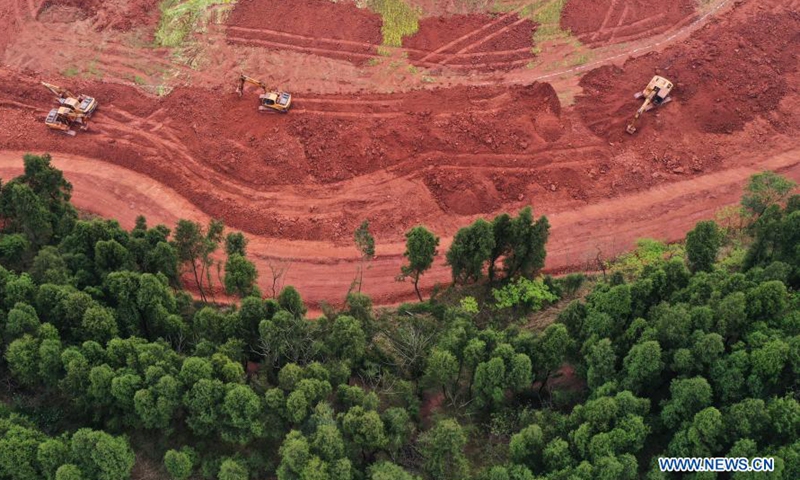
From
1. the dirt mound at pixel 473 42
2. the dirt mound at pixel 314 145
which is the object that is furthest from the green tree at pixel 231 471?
Result: the dirt mound at pixel 473 42

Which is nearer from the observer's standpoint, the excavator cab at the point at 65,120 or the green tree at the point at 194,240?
the green tree at the point at 194,240

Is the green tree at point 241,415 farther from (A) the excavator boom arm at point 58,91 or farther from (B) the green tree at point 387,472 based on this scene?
(A) the excavator boom arm at point 58,91

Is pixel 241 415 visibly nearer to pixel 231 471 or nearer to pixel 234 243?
pixel 231 471

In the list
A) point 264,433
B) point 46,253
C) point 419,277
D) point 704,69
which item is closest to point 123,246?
point 46,253

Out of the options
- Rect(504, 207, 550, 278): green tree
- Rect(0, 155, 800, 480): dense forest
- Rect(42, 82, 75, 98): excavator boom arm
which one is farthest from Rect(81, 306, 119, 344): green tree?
Rect(42, 82, 75, 98): excavator boom arm

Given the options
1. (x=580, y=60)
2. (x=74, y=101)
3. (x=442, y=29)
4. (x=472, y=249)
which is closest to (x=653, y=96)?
(x=580, y=60)
